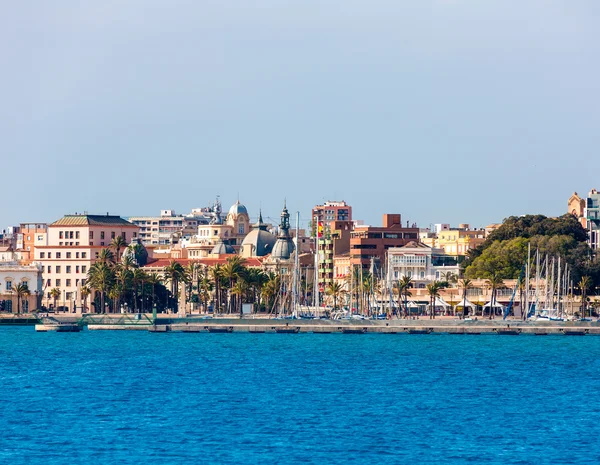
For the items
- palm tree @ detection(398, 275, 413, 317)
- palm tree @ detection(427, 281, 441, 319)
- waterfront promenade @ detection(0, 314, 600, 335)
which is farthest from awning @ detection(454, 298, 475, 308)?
waterfront promenade @ detection(0, 314, 600, 335)

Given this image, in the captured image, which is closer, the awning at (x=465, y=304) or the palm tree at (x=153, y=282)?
the awning at (x=465, y=304)

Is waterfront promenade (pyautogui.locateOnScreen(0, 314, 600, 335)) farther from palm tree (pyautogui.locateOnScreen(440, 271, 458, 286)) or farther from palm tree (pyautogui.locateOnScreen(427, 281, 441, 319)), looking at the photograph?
palm tree (pyautogui.locateOnScreen(440, 271, 458, 286))

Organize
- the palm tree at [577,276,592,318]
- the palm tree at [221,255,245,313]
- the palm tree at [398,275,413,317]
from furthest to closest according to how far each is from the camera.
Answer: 1. the palm tree at [221,255,245,313]
2. the palm tree at [398,275,413,317]
3. the palm tree at [577,276,592,318]

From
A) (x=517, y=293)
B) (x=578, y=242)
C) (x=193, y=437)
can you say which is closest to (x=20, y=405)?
(x=193, y=437)

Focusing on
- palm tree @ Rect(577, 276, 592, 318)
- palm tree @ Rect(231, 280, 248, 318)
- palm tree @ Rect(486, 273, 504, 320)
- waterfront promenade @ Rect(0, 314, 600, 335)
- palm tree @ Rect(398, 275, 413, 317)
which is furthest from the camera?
palm tree @ Rect(231, 280, 248, 318)

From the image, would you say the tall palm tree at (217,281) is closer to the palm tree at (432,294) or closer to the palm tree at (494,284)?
the palm tree at (432,294)

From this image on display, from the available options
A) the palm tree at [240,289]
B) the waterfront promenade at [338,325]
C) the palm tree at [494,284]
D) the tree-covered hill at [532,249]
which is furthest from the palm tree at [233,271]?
the palm tree at [494,284]

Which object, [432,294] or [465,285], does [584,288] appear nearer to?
[465,285]

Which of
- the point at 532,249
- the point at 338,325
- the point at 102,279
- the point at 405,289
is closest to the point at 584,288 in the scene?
the point at 532,249

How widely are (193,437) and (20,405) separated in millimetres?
16049

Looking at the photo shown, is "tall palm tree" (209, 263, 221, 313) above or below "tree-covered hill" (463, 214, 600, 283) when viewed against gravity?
below

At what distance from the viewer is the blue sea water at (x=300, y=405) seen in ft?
193

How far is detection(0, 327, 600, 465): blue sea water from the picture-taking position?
58.8m

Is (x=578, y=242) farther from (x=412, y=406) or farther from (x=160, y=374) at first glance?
(x=412, y=406)
